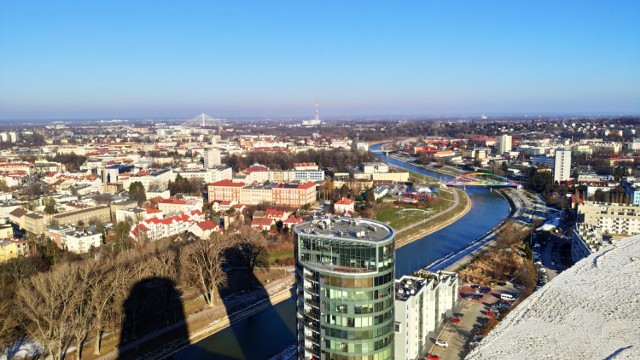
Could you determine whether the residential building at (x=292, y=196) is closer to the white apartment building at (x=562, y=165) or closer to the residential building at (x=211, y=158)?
the residential building at (x=211, y=158)

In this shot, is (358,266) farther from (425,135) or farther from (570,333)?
(425,135)

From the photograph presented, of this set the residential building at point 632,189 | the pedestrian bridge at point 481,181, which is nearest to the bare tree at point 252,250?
the residential building at point 632,189

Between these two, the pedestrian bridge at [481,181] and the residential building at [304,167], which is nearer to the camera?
the pedestrian bridge at [481,181]

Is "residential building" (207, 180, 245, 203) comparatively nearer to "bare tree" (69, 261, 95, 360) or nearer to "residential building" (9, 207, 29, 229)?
"residential building" (9, 207, 29, 229)

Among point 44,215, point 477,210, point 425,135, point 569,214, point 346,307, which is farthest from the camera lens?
point 425,135

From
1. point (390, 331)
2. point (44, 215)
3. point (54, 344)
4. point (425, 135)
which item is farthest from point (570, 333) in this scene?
point (425, 135)
